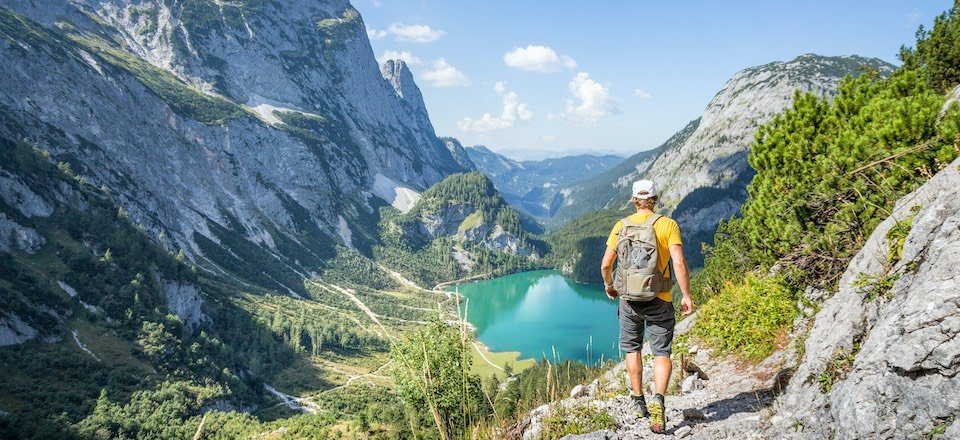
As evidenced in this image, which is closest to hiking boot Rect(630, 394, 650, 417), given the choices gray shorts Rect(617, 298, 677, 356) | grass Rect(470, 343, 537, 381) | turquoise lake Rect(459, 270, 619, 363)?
gray shorts Rect(617, 298, 677, 356)

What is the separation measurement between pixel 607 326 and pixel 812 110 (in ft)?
469

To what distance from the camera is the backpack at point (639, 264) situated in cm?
712

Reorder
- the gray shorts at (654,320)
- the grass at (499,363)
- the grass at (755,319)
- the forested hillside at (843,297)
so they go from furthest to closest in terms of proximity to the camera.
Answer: the grass at (499,363) → the grass at (755,319) → the gray shorts at (654,320) → the forested hillside at (843,297)

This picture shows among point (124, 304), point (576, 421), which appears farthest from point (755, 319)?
point (124, 304)

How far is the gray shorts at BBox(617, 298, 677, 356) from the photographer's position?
7430 mm

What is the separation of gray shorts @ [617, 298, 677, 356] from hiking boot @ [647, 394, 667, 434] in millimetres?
768

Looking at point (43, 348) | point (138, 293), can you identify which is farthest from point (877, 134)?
point (138, 293)

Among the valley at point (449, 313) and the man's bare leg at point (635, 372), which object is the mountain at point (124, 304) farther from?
the man's bare leg at point (635, 372)

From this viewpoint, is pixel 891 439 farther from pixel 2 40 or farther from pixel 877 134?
pixel 2 40

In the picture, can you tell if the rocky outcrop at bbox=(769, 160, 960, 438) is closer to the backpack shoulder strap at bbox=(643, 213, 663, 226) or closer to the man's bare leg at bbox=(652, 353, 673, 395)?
the man's bare leg at bbox=(652, 353, 673, 395)

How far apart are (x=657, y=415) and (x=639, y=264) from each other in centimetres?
222

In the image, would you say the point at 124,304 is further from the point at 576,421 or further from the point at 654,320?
the point at 654,320

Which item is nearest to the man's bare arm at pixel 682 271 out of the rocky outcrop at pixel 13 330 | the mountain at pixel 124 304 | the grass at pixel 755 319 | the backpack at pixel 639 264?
the backpack at pixel 639 264

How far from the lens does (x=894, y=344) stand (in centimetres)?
484
